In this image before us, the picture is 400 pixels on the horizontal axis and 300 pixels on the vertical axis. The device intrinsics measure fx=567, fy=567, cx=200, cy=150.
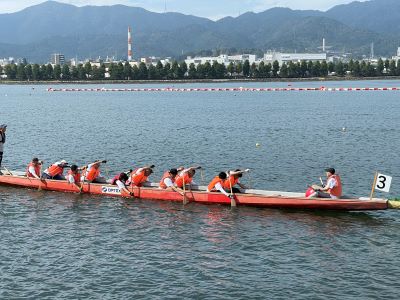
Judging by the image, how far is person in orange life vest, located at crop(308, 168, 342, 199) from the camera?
31109mm

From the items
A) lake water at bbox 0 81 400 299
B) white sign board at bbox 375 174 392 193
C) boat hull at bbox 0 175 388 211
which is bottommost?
lake water at bbox 0 81 400 299

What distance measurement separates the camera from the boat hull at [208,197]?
30.6 m

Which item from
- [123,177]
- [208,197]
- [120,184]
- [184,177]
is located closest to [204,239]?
[208,197]

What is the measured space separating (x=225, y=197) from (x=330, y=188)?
238 inches

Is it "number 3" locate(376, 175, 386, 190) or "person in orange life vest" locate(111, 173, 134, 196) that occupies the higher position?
"number 3" locate(376, 175, 386, 190)

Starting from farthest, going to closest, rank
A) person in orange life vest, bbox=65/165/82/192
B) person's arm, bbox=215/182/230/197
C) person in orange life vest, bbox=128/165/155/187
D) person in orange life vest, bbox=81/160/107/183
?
person in orange life vest, bbox=81/160/107/183 < person in orange life vest, bbox=65/165/82/192 < person in orange life vest, bbox=128/165/155/187 < person's arm, bbox=215/182/230/197

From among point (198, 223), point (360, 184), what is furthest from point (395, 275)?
point (360, 184)

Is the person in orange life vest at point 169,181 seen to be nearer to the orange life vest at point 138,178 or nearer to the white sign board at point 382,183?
the orange life vest at point 138,178

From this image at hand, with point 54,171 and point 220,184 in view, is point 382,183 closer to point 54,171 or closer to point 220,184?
point 220,184

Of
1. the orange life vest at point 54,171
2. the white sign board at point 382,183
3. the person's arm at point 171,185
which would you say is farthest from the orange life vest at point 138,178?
the white sign board at point 382,183

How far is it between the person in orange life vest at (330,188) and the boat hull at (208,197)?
54 centimetres

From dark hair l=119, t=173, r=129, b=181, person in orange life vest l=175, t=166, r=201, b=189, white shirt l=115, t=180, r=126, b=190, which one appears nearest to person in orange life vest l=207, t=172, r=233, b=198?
person in orange life vest l=175, t=166, r=201, b=189

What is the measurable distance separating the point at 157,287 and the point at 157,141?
141 feet

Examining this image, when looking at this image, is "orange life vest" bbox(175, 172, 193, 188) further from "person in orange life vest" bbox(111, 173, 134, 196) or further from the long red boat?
"person in orange life vest" bbox(111, 173, 134, 196)
